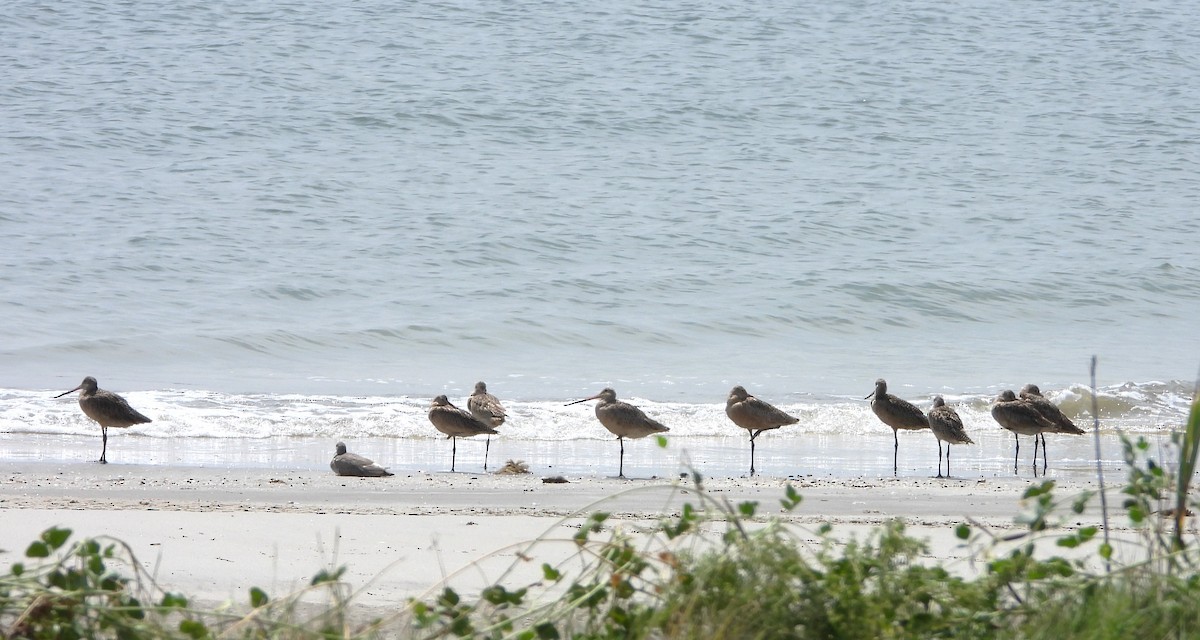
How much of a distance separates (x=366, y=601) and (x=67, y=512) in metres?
2.58

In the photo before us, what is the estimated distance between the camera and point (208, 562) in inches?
218

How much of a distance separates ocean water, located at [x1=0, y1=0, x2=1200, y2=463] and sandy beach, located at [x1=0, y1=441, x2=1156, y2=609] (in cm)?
282

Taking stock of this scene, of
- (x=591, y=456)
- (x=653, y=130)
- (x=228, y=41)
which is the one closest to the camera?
(x=591, y=456)

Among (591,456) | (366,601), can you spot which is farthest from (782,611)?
(591,456)

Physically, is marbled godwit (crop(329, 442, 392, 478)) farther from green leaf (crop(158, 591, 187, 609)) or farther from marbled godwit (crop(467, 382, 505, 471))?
green leaf (crop(158, 591, 187, 609))

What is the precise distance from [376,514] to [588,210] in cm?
1300

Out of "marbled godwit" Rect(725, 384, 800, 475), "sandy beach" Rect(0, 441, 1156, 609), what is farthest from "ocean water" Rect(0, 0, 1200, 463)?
"sandy beach" Rect(0, 441, 1156, 609)

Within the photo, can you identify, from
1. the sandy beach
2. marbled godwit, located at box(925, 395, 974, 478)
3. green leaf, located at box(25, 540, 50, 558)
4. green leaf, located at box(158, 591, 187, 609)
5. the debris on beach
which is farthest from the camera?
marbled godwit, located at box(925, 395, 974, 478)

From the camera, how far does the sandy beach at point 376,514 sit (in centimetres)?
539

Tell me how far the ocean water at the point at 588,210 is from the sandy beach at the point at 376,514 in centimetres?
282

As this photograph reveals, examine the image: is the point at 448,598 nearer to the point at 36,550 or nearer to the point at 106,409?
the point at 36,550

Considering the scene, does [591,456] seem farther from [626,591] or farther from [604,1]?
[604,1]

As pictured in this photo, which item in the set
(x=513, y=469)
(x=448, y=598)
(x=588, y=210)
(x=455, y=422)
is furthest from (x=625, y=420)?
(x=588, y=210)

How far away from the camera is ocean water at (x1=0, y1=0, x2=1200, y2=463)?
1416 cm
